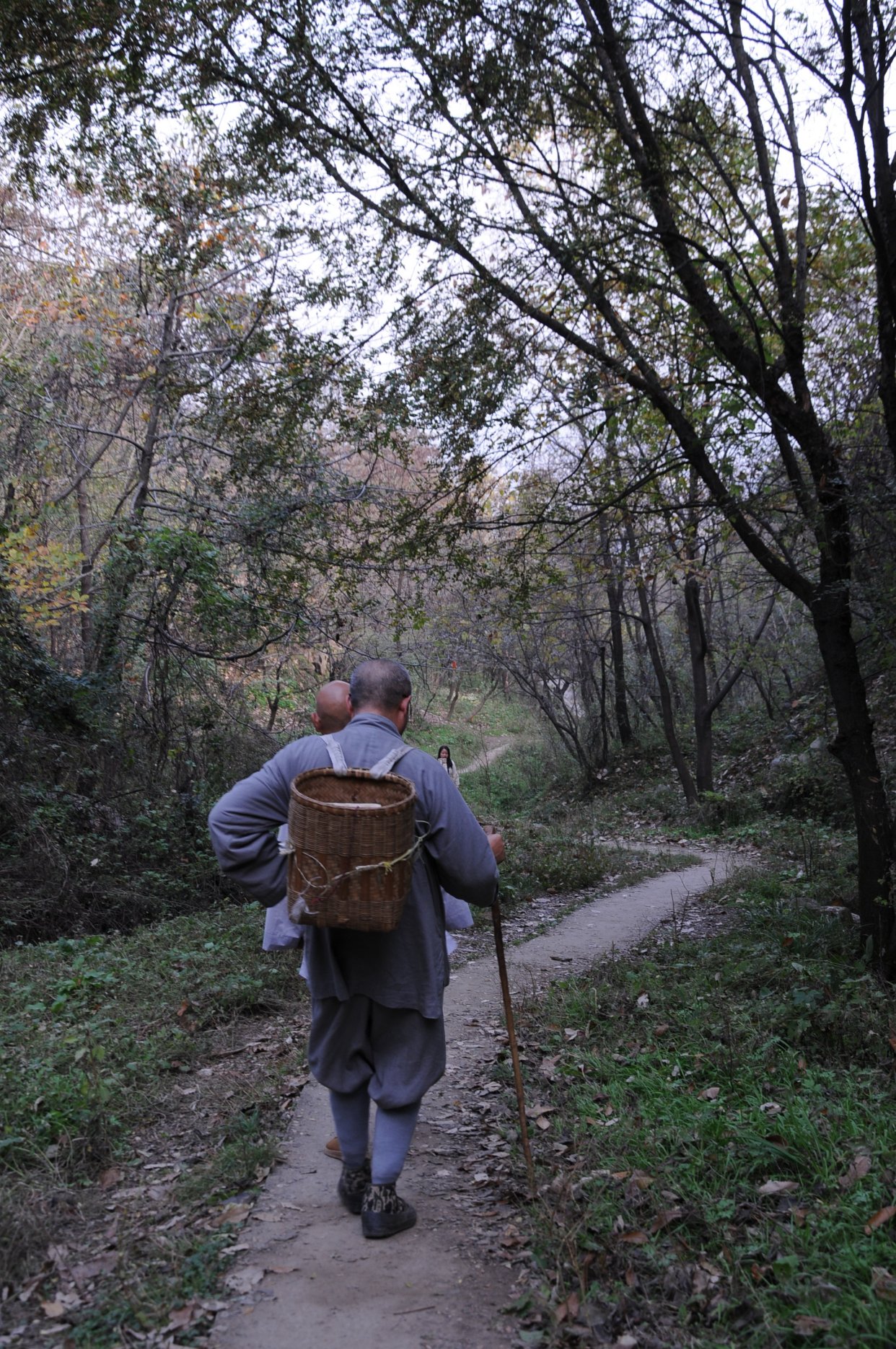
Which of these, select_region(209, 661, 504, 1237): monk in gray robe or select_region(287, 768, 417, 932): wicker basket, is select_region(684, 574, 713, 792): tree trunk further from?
select_region(287, 768, 417, 932): wicker basket

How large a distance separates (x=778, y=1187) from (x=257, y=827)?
Answer: 2317 mm

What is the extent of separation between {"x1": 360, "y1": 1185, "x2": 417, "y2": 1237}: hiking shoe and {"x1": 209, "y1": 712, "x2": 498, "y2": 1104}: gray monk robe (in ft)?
1.27

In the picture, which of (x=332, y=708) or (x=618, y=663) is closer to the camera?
(x=332, y=708)

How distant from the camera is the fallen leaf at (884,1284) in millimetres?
2639

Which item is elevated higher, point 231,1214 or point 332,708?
point 332,708

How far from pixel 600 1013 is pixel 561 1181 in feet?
7.37

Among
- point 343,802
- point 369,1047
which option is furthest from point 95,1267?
point 343,802

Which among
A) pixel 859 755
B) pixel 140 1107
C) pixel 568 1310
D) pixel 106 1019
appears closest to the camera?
pixel 568 1310

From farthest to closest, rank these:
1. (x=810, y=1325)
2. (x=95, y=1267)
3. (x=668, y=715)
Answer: (x=668, y=715), (x=95, y=1267), (x=810, y=1325)

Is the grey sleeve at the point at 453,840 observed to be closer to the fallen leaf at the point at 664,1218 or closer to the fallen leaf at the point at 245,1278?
the fallen leaf at the point at 664,1218

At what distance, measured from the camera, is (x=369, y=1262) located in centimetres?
328

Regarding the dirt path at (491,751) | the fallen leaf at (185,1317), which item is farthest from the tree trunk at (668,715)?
the fallen leaf at (185,1317)

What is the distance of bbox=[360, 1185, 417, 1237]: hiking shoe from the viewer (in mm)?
3428

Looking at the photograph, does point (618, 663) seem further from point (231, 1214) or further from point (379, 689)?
point (231, 1214)
